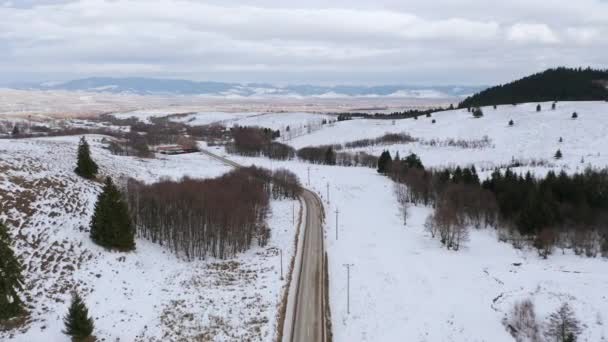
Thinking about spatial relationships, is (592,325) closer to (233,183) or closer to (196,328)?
(196,328)

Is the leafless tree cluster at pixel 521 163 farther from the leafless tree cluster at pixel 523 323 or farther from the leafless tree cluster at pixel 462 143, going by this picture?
the leafless tree cluster at pixel 523 323

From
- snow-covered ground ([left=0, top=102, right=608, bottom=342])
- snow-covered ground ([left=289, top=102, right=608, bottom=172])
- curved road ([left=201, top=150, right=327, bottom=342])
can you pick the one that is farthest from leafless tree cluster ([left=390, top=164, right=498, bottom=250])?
snow-covered ground ([left=289, top=102, right=608, bottom=172])

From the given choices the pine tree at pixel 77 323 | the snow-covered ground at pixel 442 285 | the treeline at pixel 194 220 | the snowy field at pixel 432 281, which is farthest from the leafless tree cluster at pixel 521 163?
the pine tree at pixel 77 323

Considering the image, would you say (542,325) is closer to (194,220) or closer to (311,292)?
(311,292)

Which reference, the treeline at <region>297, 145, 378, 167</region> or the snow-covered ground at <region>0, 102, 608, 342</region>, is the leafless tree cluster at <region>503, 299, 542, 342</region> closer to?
the snow-covered ground at <region>0, 102, 608, 342</region>

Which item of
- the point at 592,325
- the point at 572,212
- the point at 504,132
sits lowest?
the point at 592,325

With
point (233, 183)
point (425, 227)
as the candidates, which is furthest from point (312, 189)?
point (425, 227)

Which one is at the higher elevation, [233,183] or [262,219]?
[233,183]
